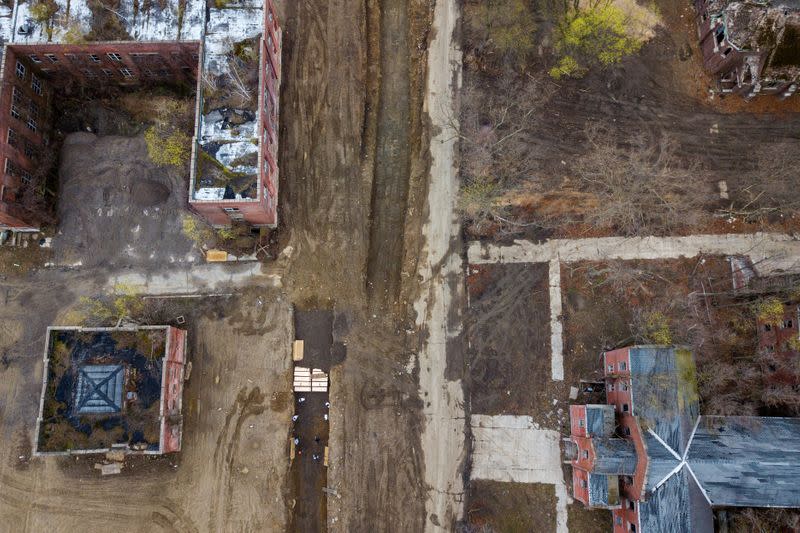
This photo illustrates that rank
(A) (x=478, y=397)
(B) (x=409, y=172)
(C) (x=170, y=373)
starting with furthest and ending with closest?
(B) (x=409, y=172)
(A) (x=478, y=397)
(C) (x=170, y=373)

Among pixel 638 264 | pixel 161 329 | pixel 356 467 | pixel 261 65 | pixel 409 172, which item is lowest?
pixel 356 467

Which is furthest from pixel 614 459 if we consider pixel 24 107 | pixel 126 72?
pixel 24 107

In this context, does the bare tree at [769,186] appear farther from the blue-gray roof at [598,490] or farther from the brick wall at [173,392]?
the brick wall at [173,392]

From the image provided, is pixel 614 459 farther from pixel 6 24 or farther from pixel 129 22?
pixel 6 24

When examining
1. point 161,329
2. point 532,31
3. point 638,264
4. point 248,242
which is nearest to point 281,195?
point 248,242

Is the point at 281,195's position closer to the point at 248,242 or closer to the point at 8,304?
the point at 248,242

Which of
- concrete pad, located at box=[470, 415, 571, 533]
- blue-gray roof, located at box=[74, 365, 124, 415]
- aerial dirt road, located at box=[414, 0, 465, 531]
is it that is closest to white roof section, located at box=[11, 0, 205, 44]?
aerial dirt road, located at box=[414, 0, 465, 531]

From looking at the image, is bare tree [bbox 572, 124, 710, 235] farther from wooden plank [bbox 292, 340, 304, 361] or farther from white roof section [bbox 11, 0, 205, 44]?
white roof section [bbox 11, 0, 205, 44]
